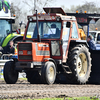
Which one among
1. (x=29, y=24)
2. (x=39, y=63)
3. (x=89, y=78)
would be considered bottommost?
(x=89, y=78)

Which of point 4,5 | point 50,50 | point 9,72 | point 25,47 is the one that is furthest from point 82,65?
point 4,5

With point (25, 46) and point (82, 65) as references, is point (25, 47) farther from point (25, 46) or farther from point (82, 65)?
point (82, 65)

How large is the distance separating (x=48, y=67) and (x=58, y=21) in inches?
70.0

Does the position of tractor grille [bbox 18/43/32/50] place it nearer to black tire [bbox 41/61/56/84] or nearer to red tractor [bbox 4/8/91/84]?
red tractor [bbox 4/8/91/84]

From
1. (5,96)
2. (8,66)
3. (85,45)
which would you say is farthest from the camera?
(85,45)

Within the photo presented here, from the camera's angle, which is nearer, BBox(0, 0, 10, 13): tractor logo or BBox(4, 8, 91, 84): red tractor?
BBox(4, 8, 91, 84): red tractor

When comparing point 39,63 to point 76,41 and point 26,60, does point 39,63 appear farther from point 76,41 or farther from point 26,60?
point 76,41

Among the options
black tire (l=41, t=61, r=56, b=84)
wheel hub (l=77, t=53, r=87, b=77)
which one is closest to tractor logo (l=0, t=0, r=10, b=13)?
wheel hub (l=77, t=53, r=87, b=77)

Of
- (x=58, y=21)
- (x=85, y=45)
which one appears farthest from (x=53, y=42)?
(x=85, y=45)

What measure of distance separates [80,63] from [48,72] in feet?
5.97

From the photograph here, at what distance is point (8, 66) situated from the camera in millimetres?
11508

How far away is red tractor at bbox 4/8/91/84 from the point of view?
→ 11.2 metres

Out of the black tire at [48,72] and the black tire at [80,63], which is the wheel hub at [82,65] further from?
the black tire at [48,72]

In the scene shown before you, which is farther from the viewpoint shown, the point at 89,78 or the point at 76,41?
the point at 89,78
